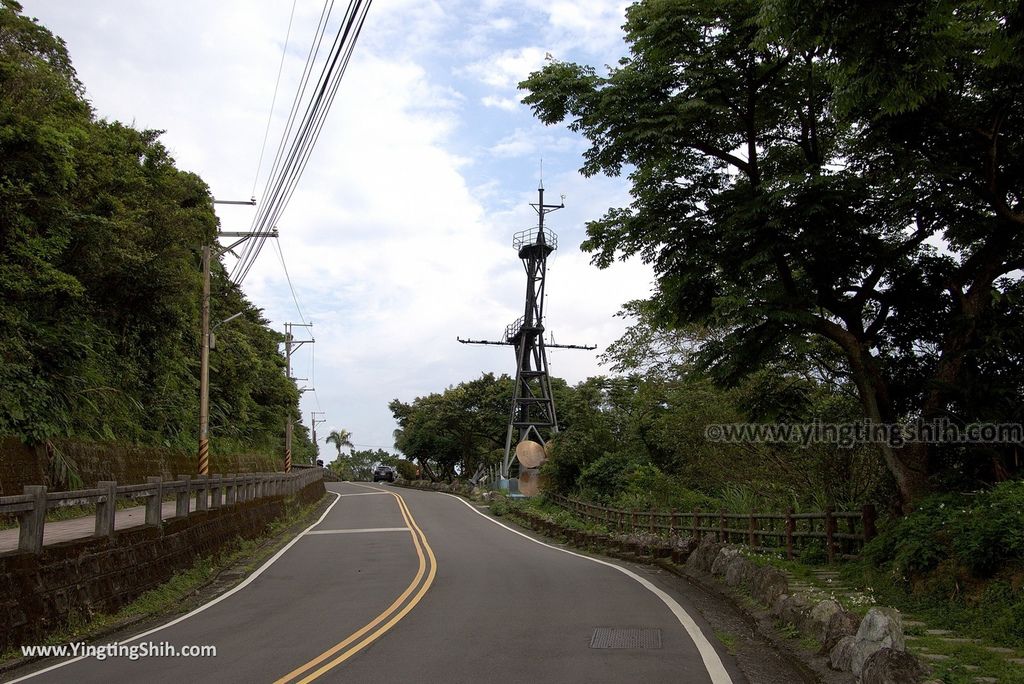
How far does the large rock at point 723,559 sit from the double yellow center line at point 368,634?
4.96m

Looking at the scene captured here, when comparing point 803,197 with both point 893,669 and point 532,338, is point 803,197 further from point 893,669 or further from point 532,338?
point 532,338

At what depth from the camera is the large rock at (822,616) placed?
8244 mm

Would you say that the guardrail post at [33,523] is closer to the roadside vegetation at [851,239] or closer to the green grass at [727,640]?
the green grass at [727,640]

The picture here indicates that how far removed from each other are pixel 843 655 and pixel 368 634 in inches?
213

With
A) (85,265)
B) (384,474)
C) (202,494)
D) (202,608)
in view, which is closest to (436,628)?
(202,608)

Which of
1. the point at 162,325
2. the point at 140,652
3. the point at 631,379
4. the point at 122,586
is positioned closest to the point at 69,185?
the point at 162,325

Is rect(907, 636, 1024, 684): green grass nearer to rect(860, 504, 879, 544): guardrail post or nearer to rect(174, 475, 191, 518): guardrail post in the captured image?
rect(860, 504, 879, 544): guardrail post

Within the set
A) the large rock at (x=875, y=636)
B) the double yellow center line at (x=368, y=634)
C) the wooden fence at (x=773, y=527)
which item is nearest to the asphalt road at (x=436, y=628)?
the double yellow center line at (x=368, y=634)

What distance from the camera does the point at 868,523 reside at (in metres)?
13.3

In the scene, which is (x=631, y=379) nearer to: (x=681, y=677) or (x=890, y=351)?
(x=890, y=351)

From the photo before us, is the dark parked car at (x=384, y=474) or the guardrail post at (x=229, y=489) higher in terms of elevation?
the guardrail post at (x=229, y=489)

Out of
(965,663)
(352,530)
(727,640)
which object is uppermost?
(965,663)

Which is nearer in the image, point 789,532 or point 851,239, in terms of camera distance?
point 851,239

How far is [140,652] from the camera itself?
30.7ft
